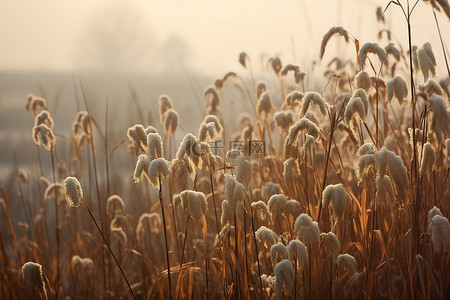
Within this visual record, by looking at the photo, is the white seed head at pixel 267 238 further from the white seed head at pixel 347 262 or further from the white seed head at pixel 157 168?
the white seed head at pixel 157 168

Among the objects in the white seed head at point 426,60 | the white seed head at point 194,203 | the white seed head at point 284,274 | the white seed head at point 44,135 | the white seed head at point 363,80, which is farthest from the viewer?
the white seed head at point 44,135

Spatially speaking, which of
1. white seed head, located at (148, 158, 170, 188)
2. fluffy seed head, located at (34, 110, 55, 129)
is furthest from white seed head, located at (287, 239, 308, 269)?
fluffy seed head, located at (34, 110, 55, 129)

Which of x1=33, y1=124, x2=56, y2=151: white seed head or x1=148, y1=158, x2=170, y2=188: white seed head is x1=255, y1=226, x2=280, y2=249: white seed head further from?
x1=33, y1=124, x2=56, y2=151: white seed head

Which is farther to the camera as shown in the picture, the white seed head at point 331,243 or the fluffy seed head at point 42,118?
the fluffy seed head at point 42,118

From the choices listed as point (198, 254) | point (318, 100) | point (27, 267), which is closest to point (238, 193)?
point (318, 100)

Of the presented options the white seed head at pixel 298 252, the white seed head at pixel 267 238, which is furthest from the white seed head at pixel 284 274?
the white seed head at pixel 267 238

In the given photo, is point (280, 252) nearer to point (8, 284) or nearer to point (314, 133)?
point (314, 133)

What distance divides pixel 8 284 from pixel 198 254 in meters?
0.90

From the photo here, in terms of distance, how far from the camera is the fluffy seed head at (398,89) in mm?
1791

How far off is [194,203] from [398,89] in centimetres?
75

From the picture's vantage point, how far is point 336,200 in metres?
1.62

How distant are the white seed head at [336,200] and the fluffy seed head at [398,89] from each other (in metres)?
0.38

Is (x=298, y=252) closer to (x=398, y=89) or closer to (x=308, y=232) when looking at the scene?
(x=308, y=232)

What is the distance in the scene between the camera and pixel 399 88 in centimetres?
179
